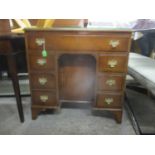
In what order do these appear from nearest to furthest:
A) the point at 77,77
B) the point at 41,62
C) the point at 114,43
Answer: the point at 114,43, the point at 41,62, the point at 77,77

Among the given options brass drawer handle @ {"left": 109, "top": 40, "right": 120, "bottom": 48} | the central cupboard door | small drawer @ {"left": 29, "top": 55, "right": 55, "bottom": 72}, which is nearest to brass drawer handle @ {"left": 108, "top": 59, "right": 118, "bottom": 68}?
brass drawer handle @ {"left": 109, "top": 40, "right": 120, "bottom": 48}

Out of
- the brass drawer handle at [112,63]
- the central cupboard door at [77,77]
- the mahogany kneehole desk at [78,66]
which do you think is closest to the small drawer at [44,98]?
the mahogany kneehole desk at [78,66]

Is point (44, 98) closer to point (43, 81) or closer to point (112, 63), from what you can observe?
point (43, 81)

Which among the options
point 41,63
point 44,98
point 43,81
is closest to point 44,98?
point 44,98

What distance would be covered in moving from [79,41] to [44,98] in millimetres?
555

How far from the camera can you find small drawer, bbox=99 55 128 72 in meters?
1.24

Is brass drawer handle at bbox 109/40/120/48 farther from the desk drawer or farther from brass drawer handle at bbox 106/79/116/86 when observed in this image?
brass drawer handle at bbox 106/79/116/86

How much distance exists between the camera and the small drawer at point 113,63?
1239 millimetres

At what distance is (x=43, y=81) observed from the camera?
4.45 ft
